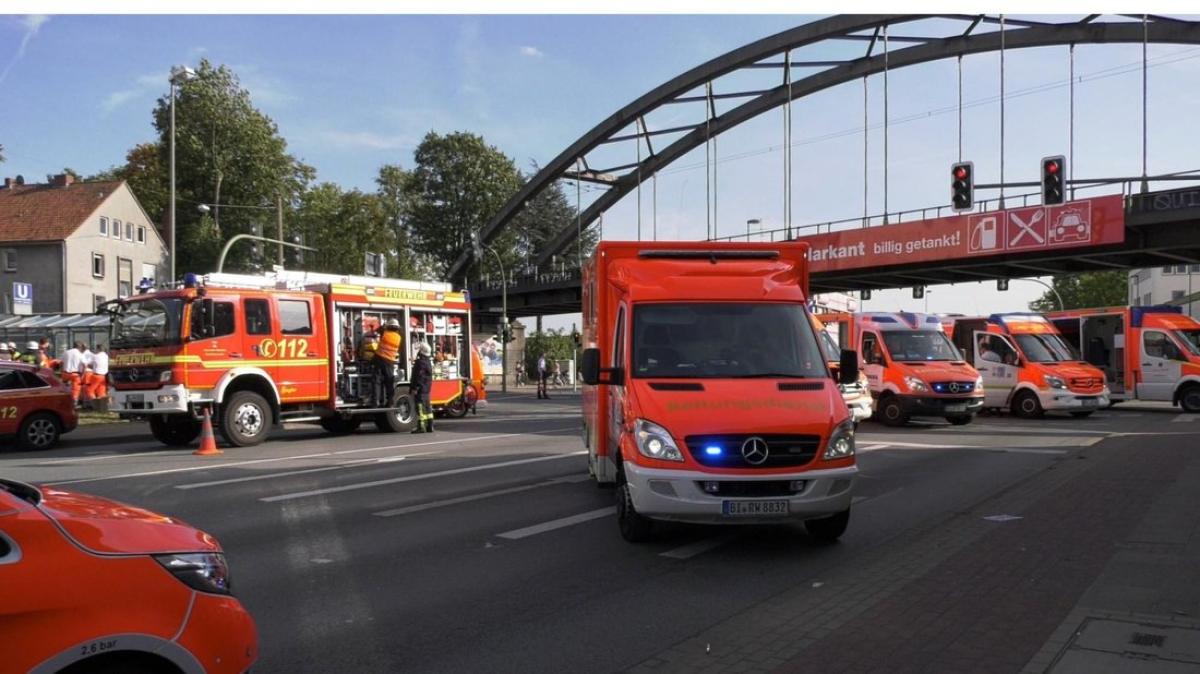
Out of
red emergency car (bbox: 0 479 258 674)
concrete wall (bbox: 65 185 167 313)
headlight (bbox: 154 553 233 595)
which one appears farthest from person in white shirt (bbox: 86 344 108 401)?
concrete wall (bbox: 65 185 167 313)

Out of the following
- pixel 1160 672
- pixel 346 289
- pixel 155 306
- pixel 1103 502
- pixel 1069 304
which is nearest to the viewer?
pixel 1160 672

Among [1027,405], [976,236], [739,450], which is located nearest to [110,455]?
[739,450]

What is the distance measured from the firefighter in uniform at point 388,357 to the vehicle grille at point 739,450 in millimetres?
11271

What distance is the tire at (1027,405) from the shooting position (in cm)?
2226

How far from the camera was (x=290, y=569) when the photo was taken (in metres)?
6.77

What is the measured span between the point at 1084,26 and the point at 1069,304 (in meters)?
58.8

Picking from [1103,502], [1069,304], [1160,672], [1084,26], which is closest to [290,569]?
[1160,672]

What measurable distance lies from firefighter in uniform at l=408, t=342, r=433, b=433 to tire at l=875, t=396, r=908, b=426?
395 inches

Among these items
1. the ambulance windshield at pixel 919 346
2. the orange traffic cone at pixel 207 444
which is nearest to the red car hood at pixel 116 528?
the orange traffic cone at pixel 207 444

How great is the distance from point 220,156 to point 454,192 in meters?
19.9

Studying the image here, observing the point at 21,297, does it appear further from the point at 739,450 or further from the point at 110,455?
the point at 739,450

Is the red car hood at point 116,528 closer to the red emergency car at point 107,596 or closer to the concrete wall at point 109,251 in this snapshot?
the red emergency car at point 107,596

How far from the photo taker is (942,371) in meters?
19.6

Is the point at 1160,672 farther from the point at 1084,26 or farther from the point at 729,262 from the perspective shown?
the point at 1084,26
